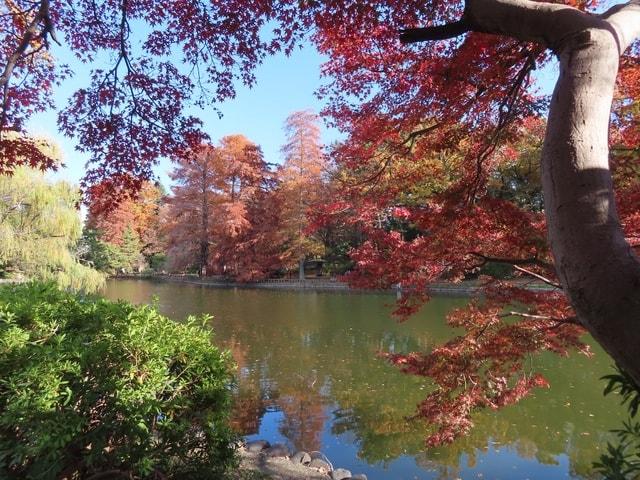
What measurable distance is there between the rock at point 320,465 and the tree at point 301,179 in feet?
54.6

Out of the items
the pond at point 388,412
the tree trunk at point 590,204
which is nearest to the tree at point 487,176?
the tree trunk at point 590,204

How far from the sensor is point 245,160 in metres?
24.5

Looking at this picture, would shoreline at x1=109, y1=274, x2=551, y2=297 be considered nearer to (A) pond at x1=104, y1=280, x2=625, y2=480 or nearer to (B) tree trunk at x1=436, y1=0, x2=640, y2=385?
(A) pond at x1=104, y1=280, x2=625, y2=480

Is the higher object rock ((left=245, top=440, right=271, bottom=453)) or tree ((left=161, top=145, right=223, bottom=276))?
tree ((left=161, top=145, right=223, bottom=276))

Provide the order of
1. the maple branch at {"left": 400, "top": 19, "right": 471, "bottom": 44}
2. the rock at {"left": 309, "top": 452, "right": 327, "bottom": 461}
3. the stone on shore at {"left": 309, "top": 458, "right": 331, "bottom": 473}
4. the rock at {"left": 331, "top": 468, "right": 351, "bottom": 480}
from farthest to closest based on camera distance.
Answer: the rock at {"left": 309, "top": 452, "right": 327, "bottom": 461}, the stone on shore at {"left": 309, "top": 458, "right": 331, "bottom": 473}, the rock at {"left": 331, "top": 468, "right": 351, "bottom": 480}, the maple branch at {"left": 400, "top": 19, "right": 471, "bottom": 44}

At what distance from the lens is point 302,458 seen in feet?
13.5

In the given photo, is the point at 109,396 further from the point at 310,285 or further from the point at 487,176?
the point at 310,285

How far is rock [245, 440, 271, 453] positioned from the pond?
39 cm

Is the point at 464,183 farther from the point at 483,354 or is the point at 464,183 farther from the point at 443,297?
the point at 443,297

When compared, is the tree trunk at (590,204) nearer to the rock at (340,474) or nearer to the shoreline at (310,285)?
the rock at (340,474)

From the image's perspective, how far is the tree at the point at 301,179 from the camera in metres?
20.6

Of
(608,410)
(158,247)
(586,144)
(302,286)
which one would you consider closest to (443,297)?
(302,286)

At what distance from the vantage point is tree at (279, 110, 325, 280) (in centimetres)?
2064

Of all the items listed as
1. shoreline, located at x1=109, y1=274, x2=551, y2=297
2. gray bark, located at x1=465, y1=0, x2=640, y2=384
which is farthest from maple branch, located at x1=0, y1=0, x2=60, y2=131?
shoreline, located at x1=109, y1=274, x2=551, y2=297
